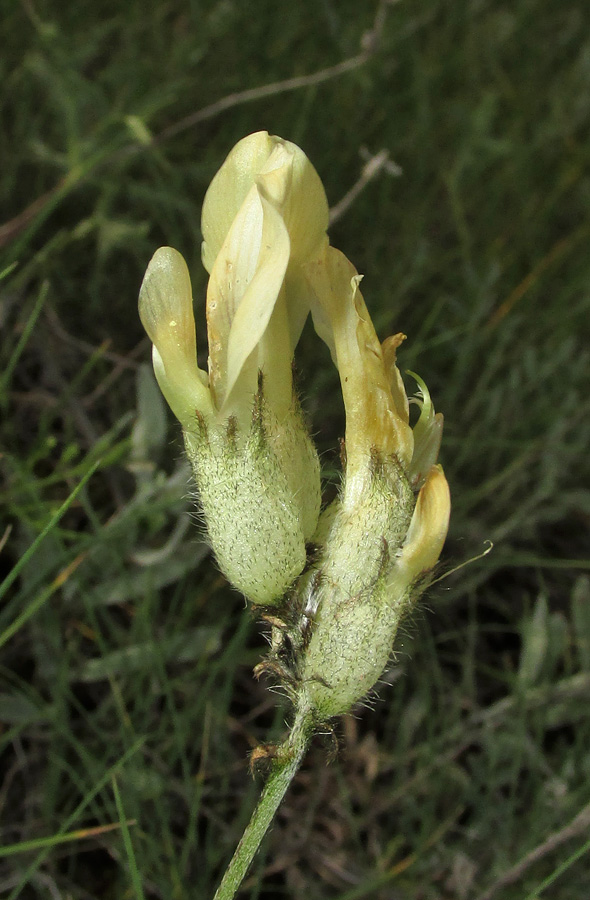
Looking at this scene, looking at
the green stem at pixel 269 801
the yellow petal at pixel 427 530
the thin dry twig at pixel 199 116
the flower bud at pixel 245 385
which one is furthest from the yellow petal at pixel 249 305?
the thin dry twig at pixel 199 116

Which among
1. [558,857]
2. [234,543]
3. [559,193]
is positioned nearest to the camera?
[234,543]

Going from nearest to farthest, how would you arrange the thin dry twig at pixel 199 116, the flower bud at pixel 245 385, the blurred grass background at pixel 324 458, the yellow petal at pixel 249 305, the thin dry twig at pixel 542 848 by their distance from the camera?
the yellow petal at pixel 249 305
the flower bud at pixel 245 385
the thin dry twig at pixel 542 848
the blurred grass background at pixel 324 458
the thin dry twig at pixel 199 116

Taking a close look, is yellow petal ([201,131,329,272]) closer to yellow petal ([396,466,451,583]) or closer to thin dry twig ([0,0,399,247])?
yellow petal ([396,466,451,583])

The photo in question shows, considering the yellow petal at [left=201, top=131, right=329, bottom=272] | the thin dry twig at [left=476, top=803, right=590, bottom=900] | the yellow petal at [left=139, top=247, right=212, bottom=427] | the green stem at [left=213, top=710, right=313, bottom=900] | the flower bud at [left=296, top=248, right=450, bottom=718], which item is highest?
the yellow petal at [left=201, top=131, right=329, bottom=272]

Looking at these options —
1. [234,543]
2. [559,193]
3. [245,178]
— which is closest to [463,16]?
[559,193]

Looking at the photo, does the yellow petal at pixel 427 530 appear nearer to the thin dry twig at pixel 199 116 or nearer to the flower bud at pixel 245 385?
the flower bud at pixel 245 385

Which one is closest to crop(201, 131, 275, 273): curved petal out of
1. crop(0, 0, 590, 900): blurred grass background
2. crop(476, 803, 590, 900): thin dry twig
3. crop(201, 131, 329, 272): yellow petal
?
crop(201, 131, 329, 272): yellow petal

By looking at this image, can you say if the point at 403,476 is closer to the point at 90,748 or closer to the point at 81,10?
the point at 90,748
